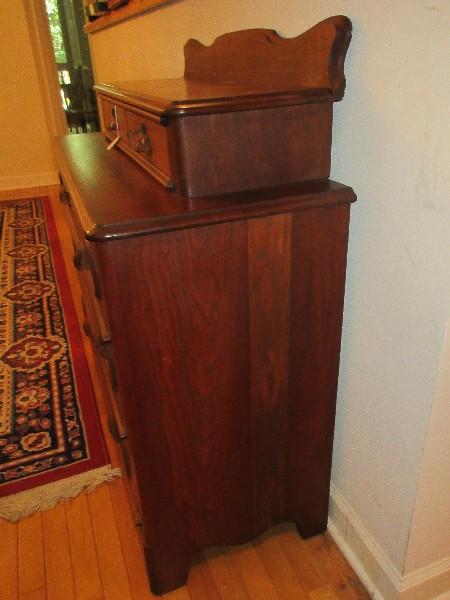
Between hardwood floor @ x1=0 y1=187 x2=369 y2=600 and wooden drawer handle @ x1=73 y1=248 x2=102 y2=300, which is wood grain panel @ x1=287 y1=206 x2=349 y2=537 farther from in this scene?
wooden drawer handle @ x1=73 y1=248 x2=102 y2=300

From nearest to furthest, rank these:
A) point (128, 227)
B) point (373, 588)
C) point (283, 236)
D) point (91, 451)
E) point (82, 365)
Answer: point (128, 227) → point (283, 236) → point (373, 588) → point (91, 451) → point (82, 365)

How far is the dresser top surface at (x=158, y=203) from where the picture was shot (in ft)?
2.47

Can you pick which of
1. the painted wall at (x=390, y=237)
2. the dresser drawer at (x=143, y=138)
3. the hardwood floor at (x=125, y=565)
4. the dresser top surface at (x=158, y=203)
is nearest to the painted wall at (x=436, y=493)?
the painted wall at (x=390, y=237)

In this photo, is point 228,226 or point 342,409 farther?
point 342,409

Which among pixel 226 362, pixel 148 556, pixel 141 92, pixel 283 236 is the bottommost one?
pixel 148 556

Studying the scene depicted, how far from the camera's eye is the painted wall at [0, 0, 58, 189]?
3.82 metres

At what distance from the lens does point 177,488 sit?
3.37 ft

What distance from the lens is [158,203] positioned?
2.69 feet

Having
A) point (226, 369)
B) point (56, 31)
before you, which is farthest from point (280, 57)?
point (56, 31)

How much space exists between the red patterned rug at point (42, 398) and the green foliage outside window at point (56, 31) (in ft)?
8.88

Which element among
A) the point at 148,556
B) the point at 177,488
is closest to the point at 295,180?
the point at 177,488

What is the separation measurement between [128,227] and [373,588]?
1.04m

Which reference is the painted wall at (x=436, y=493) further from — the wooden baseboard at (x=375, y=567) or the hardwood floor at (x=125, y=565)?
the hardwood floor at (x=125, y=565)

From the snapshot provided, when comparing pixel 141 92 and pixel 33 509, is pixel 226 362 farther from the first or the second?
pixel 33 509
